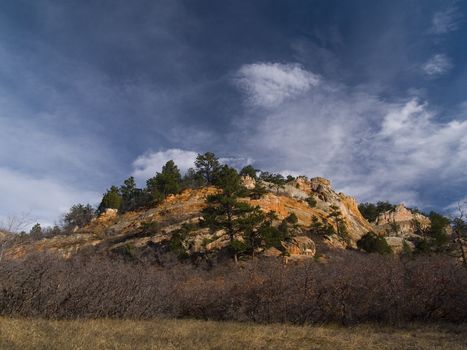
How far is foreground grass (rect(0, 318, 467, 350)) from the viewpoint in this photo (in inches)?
375

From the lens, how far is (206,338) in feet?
38.4

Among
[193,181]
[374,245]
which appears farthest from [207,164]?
[374,245]

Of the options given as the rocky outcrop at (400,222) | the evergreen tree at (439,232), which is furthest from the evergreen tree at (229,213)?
the rocky outcrop at (400,222)

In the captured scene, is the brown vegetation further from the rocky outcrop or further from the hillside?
the rocky outcrop

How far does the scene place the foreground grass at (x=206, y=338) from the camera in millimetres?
9523

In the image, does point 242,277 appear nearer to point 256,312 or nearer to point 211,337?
point 256,312

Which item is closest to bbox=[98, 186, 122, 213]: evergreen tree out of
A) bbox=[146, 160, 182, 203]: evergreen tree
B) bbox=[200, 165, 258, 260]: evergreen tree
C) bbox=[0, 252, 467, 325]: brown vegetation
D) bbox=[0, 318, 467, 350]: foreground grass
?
bbox=[146, 160, 182, 203]: evergreen tree

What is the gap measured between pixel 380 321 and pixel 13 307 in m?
16.3

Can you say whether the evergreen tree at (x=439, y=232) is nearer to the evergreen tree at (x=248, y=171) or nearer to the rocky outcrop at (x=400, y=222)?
the rocky outcrop at (x=400, y=222)

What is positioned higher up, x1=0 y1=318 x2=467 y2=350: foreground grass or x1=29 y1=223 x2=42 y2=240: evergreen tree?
x1=29 y1=223 x2=42 y2=240: evergreen tree

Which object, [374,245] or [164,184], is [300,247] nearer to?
[374,245]

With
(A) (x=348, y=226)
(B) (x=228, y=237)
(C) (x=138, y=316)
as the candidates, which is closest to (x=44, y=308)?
(C) (x=138, y=316)

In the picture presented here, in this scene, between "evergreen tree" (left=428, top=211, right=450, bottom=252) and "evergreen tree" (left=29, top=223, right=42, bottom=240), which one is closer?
"evergreen tree" (left=29, top=223, right=42, bottom=240)

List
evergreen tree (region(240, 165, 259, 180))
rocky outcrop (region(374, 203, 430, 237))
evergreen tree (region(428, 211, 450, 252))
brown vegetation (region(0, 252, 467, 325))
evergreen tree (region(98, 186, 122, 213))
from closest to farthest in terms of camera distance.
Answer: brown vegetation (region(0, 252, 467, 325))
evergreen tree (region(428, 211, 450, 252))
evergreen tree (region(98, 186, 122, 213))
evergreen tree (region(240, 165, 259, 180))
rocky outcrop (region(374, 203, 430, 237))
